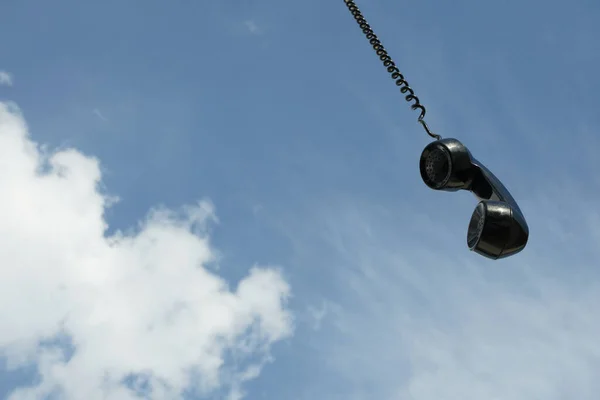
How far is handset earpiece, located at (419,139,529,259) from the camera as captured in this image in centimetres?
595

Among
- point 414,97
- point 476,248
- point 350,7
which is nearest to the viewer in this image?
point 476,248

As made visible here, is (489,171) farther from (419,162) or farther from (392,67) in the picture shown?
(392,67)

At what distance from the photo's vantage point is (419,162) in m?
6.86

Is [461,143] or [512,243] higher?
[461,143]

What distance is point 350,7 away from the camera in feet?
23.1

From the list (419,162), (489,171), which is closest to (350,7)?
(419,162)

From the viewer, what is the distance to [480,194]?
6.92 meters

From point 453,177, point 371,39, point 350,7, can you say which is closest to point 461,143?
point 453,177

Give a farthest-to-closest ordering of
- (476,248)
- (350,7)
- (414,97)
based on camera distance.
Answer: (350,7)
(414,97)
(476,248)

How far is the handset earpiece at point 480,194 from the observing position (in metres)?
5.95

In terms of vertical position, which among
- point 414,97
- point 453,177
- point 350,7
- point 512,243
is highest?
point 350,7

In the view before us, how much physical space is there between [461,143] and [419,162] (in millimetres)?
486

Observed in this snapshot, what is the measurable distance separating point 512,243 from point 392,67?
220cm

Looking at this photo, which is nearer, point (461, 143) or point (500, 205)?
point (500, 205)
